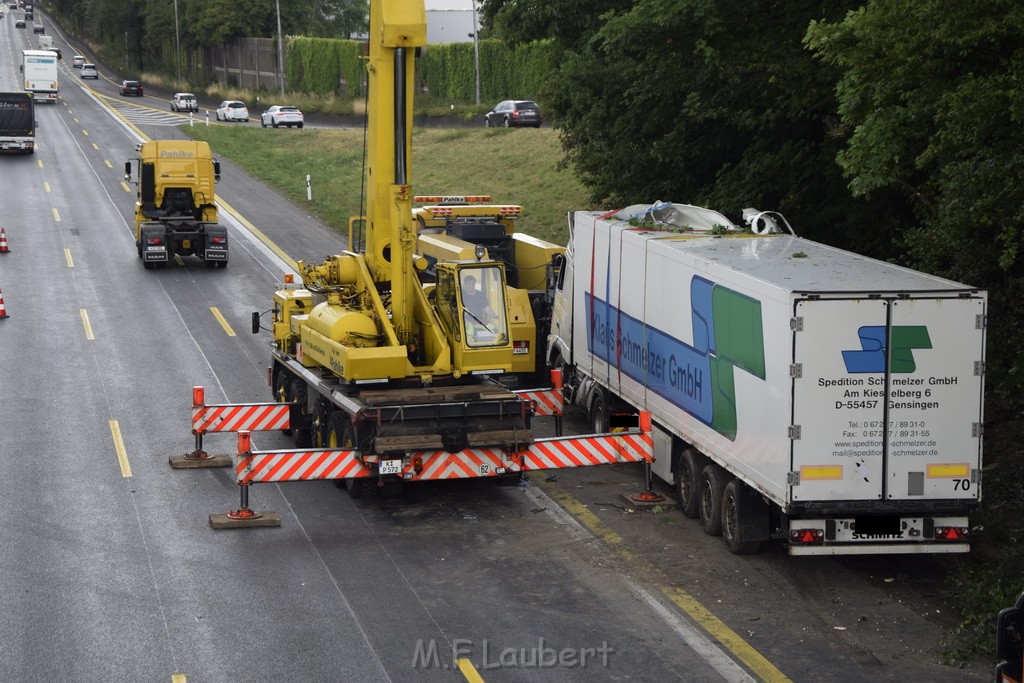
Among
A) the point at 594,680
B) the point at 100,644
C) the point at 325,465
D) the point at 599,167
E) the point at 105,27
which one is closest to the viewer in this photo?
→ the point at 594,680

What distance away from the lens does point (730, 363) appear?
14.1 metres

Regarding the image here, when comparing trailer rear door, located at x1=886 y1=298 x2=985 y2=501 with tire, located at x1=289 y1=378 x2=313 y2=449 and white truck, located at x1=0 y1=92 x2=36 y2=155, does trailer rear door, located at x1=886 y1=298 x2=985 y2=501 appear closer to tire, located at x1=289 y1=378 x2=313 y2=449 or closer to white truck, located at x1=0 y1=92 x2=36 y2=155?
tire, located at x1=289 y1=378 x2=313 y2=449

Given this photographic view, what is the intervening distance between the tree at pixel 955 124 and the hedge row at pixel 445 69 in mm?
50537

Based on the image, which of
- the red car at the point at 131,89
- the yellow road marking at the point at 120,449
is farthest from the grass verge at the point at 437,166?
the red car at the point at 131,89

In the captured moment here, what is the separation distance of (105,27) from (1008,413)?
131 m

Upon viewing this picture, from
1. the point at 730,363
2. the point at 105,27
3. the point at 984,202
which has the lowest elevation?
the point at 730,363

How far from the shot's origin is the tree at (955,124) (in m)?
14.9

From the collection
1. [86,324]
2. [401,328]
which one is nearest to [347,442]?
[401,328]

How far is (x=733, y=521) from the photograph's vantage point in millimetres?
14125

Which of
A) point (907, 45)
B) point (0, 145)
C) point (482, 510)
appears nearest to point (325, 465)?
point (482, 510)

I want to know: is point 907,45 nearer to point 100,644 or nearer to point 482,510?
point 482,510

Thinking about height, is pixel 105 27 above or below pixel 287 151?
above

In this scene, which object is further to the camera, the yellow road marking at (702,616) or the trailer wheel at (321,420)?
the trailer wheel at (321,420)

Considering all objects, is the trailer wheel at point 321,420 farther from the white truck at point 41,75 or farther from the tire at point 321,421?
the white truck at point 41,75
